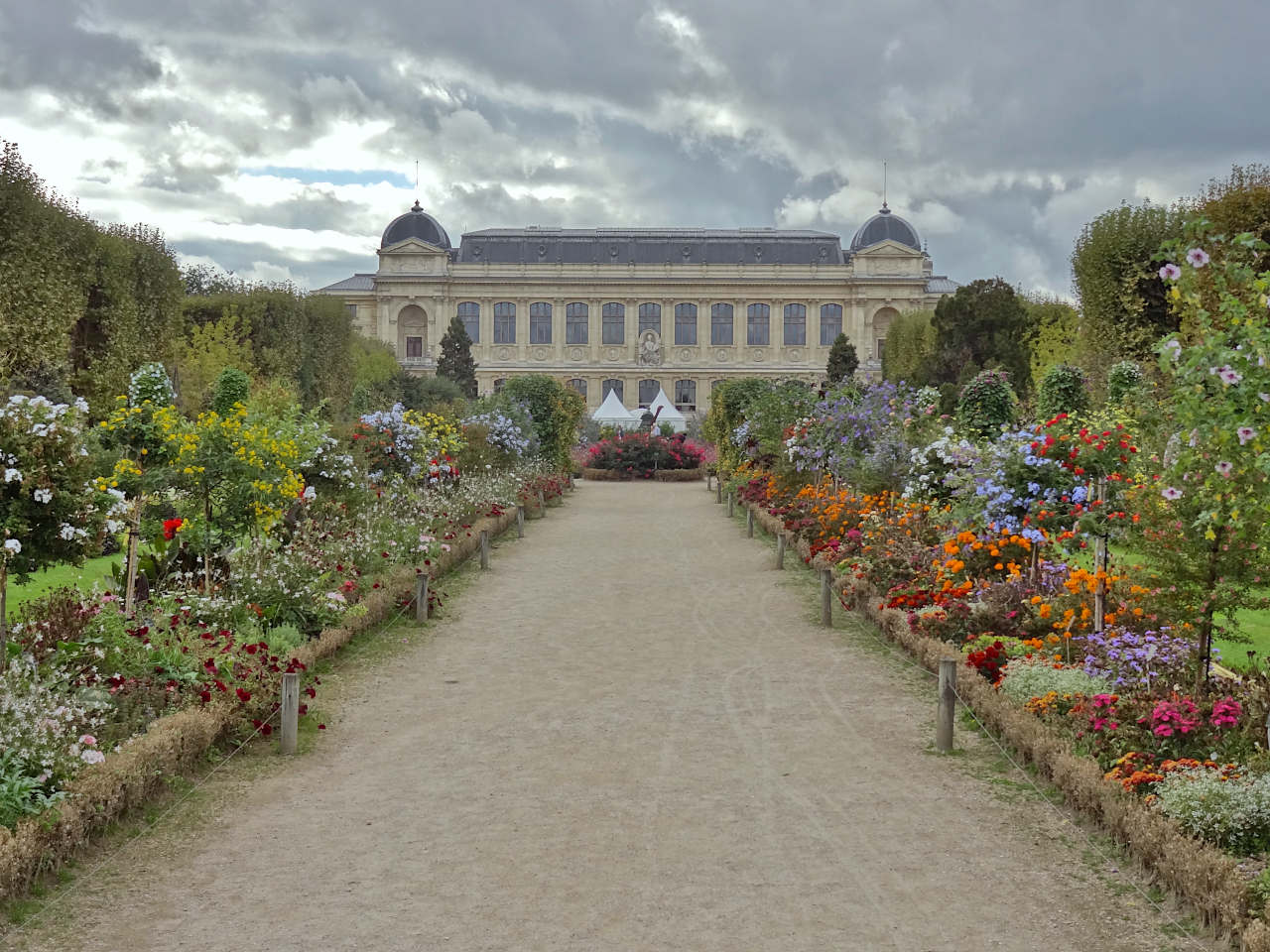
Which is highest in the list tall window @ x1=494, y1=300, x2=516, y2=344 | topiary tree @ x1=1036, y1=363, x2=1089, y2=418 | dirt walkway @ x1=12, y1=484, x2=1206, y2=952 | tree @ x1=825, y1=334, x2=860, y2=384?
tall window @ x1=494, y1=300, x2=516, y2=344

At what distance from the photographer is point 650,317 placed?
73375 millimetres

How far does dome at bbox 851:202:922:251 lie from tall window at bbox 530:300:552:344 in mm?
18326

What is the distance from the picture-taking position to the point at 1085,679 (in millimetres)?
7570

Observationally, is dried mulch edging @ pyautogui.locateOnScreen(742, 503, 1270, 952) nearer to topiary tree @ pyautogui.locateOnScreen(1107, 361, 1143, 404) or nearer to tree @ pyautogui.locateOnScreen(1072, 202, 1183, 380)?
topiary tree @ pyautogui.locateOnScreen(1107, 361, 1143, 404)

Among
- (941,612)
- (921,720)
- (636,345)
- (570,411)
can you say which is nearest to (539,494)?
(570,411)

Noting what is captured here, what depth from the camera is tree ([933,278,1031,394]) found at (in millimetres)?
32094

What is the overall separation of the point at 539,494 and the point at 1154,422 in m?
18.4

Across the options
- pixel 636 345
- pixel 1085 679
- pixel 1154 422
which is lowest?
pixel 1085 679

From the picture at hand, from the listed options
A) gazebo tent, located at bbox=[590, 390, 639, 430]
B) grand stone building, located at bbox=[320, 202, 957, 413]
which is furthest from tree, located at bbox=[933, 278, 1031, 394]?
grand stone building, located at bbox=[320, 202, 957, 413]

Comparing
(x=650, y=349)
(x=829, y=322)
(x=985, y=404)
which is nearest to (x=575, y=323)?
(x=650, y=349)

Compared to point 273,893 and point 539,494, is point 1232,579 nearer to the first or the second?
point 273,893

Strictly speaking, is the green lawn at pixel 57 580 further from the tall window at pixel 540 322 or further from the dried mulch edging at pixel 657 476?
the tall window at pixel 540 322

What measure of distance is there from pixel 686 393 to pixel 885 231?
14865 millimetres

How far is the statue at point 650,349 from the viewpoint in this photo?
72.7 m
